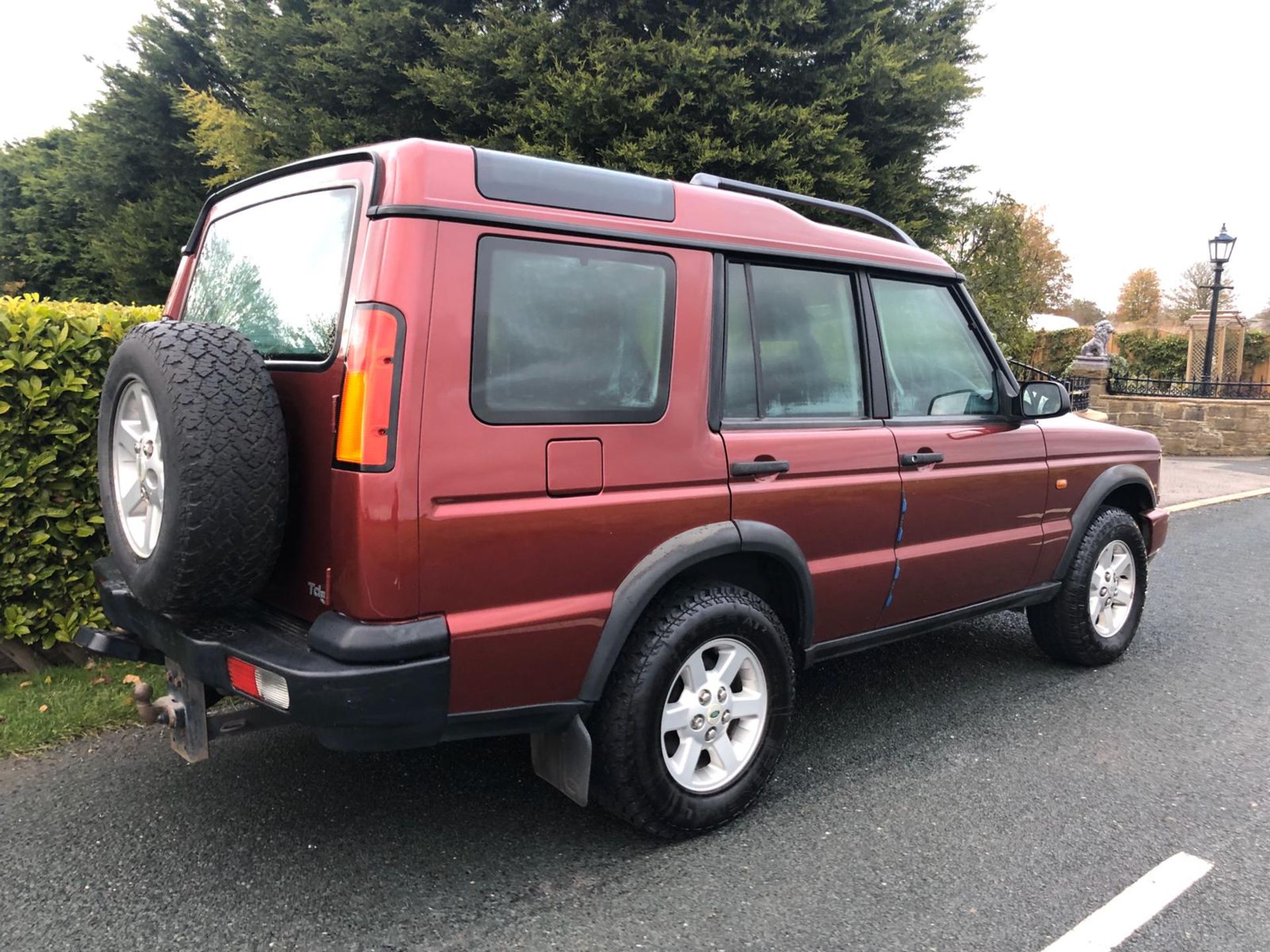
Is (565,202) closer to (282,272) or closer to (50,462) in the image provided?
(282,272)

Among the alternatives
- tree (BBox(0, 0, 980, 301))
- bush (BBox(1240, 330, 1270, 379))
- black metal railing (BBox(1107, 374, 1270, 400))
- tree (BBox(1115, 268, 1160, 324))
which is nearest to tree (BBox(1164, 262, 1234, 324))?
tree (BBox(1115, 268, 1160, 324))

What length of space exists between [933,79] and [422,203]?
8.51 meters

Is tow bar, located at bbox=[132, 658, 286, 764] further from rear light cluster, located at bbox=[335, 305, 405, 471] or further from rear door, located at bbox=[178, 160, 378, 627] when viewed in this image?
rear light cluster, located at bbox=[335, 305, 405, 471]

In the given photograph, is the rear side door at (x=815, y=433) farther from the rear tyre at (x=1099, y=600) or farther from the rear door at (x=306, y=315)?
the rear tyre at (x=1099, y=600)

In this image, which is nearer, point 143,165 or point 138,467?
point 138,467

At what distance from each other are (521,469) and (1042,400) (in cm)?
267

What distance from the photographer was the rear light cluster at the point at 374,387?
2.21 meters

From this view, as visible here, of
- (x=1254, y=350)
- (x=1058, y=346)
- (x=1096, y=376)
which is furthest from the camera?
(x=1254, y=350)

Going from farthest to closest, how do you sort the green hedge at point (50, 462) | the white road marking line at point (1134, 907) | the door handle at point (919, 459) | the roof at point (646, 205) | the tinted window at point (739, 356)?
the green hedge at point (50, 462) < the door handle at point (919, 459) < the tinted window at point (739, 356) < the white road marking line at point (1134, 907) < the roof at point (646, 205)

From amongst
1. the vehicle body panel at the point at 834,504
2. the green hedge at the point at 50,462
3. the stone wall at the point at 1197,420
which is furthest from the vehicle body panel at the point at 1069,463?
the stone wall at the point at 1197,420

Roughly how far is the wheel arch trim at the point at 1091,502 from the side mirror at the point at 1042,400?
1.73 feet

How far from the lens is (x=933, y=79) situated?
923 cm

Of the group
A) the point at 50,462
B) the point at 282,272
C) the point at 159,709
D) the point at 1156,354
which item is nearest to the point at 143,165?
the point at 50,462

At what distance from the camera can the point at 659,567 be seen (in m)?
2.67
